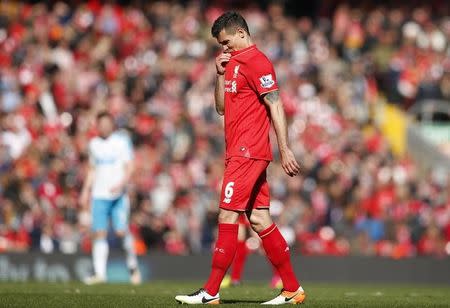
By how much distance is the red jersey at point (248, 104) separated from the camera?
11.3 meters

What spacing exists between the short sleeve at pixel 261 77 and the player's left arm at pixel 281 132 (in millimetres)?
56

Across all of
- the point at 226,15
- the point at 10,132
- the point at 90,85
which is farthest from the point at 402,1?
the point at 226,15

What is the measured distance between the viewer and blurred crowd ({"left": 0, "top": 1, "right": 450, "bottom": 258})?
22.5 m

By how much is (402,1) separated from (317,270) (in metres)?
13.4

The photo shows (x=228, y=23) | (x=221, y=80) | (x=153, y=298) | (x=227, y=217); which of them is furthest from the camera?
(x=153, y=298)

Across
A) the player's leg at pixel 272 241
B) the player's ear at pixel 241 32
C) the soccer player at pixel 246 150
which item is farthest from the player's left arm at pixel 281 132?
the player's ear at pixel 241 32

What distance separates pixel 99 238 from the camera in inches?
692

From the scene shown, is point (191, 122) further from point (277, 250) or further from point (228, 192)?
point (228, 192)

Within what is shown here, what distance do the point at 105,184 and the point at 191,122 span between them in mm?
7678

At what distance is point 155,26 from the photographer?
28.4 m

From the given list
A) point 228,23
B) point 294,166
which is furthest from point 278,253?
point 228,23

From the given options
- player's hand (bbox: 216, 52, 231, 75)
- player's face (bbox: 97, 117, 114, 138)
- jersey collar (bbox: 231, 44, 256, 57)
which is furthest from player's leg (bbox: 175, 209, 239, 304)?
player's face (bbox: 97, 117, 114, 138)

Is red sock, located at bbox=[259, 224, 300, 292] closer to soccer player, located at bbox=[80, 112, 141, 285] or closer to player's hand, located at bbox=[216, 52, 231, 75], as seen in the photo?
player's hand, located at bbox=[216, 52, 231, 75]

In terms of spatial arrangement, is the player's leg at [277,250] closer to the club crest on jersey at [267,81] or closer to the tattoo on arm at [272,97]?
the tattoo on arm at [272,97]
